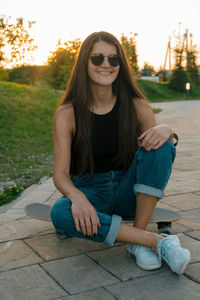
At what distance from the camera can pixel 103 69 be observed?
2.81 meters

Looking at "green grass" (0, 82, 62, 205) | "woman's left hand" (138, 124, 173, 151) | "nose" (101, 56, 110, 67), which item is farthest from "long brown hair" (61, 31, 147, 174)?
"green grass" (0, 82, 62, 205)

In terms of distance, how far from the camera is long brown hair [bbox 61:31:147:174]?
2.80 m

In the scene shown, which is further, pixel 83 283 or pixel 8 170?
pixel 8 170

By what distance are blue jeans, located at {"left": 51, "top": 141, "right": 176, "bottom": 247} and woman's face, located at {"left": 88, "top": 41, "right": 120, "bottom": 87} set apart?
0.54 metres

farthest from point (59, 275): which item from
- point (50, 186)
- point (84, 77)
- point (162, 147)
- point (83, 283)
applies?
point (50, 186)

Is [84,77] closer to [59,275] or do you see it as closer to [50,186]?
[59,275]

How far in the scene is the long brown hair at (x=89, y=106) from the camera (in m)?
2.80

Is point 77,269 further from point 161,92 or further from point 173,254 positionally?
point 161,92

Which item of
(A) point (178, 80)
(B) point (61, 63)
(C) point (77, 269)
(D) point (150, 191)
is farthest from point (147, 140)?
(A) point (178, 80)

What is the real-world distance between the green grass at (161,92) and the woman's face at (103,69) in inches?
1433

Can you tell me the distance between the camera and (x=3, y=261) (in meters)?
2.65

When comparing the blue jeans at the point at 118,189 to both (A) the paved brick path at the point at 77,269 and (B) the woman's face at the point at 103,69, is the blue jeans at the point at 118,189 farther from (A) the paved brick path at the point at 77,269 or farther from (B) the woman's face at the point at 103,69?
(B) the woman's face at the point at 103,69

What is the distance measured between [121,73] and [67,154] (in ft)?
2.24

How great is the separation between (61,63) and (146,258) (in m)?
30.9
